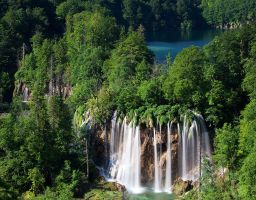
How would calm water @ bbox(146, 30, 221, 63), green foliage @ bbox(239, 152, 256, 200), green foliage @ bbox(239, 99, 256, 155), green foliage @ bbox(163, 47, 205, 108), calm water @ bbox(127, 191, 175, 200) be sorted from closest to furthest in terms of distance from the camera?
green foliage @ bbox(239, 152, 256, 200)
green foliage @ bbox(239, 99, 256, 155)
calm water @ bbox(127, 191, 175, 200)
green foliage @ bbox(163, 47, 205, 108)
calm water @ bbox(146, 30, 221, 63)

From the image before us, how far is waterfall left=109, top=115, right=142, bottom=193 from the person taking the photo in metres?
47.7

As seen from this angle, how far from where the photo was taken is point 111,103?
4881 cm

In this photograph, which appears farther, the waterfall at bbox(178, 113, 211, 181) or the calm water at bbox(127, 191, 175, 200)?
the waterfall at bbox(178, 113, 211, 181)

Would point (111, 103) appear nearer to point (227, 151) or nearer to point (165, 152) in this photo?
point (165, 152)

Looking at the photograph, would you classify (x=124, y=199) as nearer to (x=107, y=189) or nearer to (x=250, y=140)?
(x=107, y=189)

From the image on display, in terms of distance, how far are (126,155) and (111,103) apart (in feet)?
16.2

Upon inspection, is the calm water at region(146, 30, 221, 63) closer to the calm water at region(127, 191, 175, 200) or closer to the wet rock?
the wet rock

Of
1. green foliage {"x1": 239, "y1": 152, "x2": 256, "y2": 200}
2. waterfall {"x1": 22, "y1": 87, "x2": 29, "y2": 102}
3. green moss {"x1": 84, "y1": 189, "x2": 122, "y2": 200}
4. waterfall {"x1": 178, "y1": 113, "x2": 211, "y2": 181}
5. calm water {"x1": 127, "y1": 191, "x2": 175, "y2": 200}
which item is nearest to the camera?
green foliage {"x1": 239, "y1": 152, "x2": 256, "y2": 200}

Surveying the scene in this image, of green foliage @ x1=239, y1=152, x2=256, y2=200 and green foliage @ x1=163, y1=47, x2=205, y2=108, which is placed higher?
green foliage @ x1=163, y1=47, x2=205, y2=108

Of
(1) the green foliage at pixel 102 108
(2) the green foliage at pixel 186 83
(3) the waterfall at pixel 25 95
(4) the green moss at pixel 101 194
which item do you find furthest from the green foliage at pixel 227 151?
(3) the waterfall at pixel 25 95

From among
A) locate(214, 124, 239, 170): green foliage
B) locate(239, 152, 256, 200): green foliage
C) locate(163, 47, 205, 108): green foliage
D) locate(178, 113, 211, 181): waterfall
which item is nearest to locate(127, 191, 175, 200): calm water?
locate(178, 113, 211, 181): waterfall

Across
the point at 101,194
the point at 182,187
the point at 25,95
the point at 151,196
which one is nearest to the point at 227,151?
the point at 182,187

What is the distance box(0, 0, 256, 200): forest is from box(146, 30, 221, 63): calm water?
25.7m

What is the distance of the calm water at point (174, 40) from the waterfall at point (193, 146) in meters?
42.0
